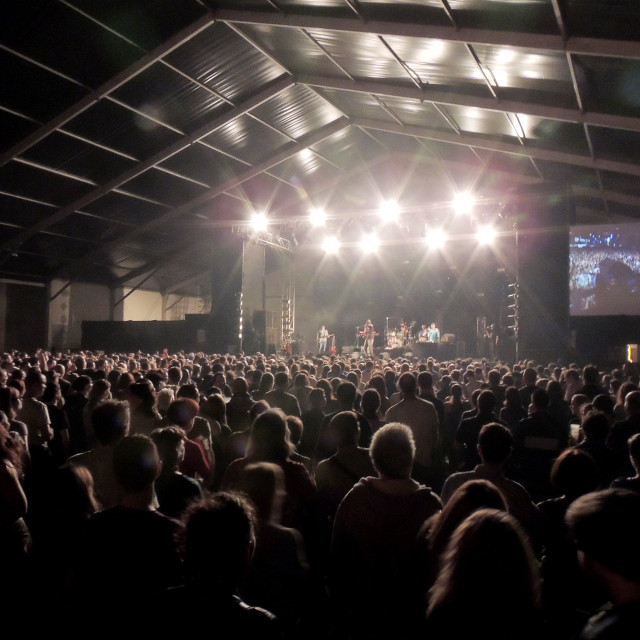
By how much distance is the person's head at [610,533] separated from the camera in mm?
1509

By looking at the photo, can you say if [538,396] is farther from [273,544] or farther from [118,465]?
[118,465]

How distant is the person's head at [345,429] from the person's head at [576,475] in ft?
3.75

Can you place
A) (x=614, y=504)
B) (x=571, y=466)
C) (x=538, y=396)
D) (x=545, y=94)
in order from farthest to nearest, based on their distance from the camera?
(x=545, y=94) → (x=538, y=396) → (x=571, y=466) → (x=614, y=504)

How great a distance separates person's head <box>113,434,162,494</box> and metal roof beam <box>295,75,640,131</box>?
11124 mm

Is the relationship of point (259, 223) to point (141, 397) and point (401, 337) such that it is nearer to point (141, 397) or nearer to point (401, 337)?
point (401, 337)

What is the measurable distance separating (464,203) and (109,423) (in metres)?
16.0

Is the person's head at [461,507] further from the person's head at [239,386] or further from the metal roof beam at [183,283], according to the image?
the metal roof beam at [183,283]

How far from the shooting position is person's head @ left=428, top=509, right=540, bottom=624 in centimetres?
154

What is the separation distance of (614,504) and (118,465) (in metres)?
1.78

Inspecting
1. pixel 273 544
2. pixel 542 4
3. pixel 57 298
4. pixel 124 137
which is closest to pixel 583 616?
pixel 273 544

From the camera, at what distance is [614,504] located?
1.55 m

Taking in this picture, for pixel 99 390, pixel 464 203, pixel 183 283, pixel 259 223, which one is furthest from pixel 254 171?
pixel 99 390

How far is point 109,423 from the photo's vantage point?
139 inches

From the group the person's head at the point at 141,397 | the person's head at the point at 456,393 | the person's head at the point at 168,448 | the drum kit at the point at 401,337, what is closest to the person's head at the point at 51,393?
the person's head at the point at 141,397
